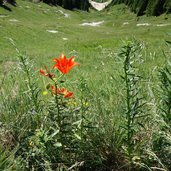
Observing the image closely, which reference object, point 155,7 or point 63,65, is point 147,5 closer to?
point 155,7

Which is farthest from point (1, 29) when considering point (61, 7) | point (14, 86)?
point (61, 7)

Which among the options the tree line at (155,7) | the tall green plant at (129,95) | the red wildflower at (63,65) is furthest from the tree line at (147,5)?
the tall green plant at (129,95)

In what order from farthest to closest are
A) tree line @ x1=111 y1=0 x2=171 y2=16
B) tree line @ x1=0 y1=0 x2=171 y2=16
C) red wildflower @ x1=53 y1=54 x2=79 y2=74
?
tree line @ x1=0 y1=0 x2=171 y2=16, tree line @ x1=111 y1=0 x2=171 y2=16, red wildflower @ x1=53 y1=54 x2=79 y2=74

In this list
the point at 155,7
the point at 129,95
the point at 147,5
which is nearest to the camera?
the point at 129,95

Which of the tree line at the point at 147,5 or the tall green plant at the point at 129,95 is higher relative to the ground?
the tall green plant at the point at 129,95

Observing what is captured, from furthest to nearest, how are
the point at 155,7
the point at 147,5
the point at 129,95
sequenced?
the point at 147,5 < the point at 155,7 < the point at 129,95

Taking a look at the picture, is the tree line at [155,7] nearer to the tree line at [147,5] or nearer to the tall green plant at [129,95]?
the tree line at [147,5]

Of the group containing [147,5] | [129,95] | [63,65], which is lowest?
[147,5]

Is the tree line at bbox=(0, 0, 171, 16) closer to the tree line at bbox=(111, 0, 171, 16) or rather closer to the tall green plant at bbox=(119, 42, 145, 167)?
the tree line at bbox=(111, 0, 171, 16)

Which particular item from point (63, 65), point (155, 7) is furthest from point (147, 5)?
point (63, 65)

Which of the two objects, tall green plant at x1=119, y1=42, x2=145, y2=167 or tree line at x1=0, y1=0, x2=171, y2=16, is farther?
tree line at x1=0, y1=0, x2=171, y2=16

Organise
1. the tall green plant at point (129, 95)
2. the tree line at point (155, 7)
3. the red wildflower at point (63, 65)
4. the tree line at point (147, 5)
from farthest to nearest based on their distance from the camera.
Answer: the tree line at point (147, 5) → the tree line at point (155, 7) → the red wildflower at point (63, 65) → the tall green plant at point (129, 95)

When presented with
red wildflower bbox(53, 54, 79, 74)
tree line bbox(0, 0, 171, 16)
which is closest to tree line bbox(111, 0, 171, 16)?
tree line bbox(0, 0, 171, 16)

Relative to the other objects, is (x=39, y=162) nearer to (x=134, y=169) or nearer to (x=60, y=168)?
(x=60, y=168)
